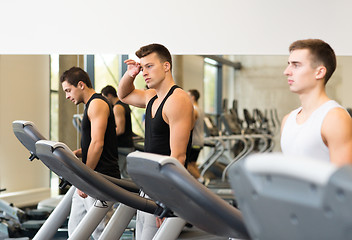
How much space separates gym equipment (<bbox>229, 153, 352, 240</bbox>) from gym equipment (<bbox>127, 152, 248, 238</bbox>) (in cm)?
48

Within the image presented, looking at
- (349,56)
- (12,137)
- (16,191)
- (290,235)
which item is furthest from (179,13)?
(290,235)

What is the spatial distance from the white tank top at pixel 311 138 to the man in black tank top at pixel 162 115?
2.46 feet

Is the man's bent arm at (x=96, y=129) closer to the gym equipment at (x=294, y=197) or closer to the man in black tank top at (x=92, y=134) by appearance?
the man in black tank top at (x=92, y=134)

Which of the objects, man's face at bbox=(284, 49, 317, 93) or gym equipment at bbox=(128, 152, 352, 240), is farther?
man's face at bbox=(284, 49, 317, 93)

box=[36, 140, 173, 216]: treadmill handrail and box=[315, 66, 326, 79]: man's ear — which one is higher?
box=[315, 66, 326, 79]: man's ear

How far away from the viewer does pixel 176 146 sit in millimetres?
2793

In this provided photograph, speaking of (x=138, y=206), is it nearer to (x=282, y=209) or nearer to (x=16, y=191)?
(x=282, y=209)

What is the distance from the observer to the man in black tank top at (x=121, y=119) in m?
5.26

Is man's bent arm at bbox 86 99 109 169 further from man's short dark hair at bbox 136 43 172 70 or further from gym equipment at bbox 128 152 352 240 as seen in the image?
gym equipment at bbox 128 152 352 240

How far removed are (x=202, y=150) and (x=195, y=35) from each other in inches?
94.0

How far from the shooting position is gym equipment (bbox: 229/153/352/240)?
1048 mm

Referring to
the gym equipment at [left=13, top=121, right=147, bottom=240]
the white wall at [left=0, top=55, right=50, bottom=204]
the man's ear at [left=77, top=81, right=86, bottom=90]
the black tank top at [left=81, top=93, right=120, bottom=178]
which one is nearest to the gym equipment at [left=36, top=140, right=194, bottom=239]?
the gym equipment at [left=13, top=121, right=147, bottom=240]

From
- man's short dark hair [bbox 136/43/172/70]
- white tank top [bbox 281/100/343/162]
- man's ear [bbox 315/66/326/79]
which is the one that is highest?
man's short dark hair [bbox 136/43/172/70]

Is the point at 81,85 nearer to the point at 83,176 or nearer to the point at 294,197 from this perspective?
the point at 83,176
